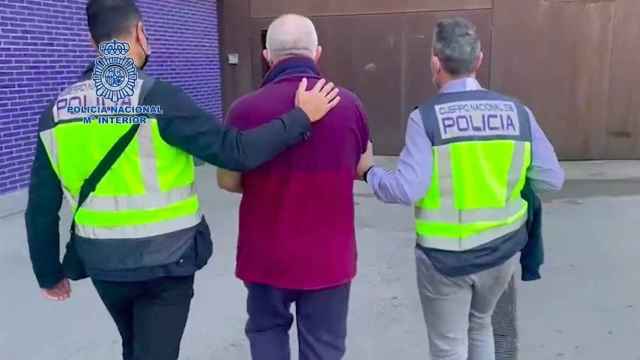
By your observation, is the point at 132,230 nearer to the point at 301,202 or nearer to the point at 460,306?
the point at 301,202

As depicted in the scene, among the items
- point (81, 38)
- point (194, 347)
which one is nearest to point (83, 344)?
point (194, 347)

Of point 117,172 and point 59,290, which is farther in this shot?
point 59,290

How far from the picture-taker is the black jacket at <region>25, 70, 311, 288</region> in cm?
199

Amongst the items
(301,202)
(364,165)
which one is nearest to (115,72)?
(301,202)

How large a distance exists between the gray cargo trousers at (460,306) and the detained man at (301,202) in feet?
1.07

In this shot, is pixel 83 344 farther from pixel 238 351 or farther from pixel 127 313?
pixel 127 313

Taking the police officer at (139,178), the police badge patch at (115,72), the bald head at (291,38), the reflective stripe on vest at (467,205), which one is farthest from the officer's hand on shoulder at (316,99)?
the police badge patch at (115,72)

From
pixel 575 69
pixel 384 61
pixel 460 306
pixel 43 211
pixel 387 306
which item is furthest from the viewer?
pixel 384 61

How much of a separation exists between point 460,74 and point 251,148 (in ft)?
2.65

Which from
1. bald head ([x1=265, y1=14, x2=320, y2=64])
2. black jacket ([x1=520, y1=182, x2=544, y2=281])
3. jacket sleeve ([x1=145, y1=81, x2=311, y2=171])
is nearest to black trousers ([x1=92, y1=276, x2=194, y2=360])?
jacket sleeve ([x1=145, y1=81, x2=311, y2=171])

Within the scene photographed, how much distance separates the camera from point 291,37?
88.2 inches

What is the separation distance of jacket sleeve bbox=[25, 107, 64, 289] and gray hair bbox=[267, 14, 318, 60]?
0.79 m

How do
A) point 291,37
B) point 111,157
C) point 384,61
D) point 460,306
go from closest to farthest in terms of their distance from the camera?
1. point 111,157
2. point 291,37
3. point 460,306
4. point 384,61

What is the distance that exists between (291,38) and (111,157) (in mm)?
742
